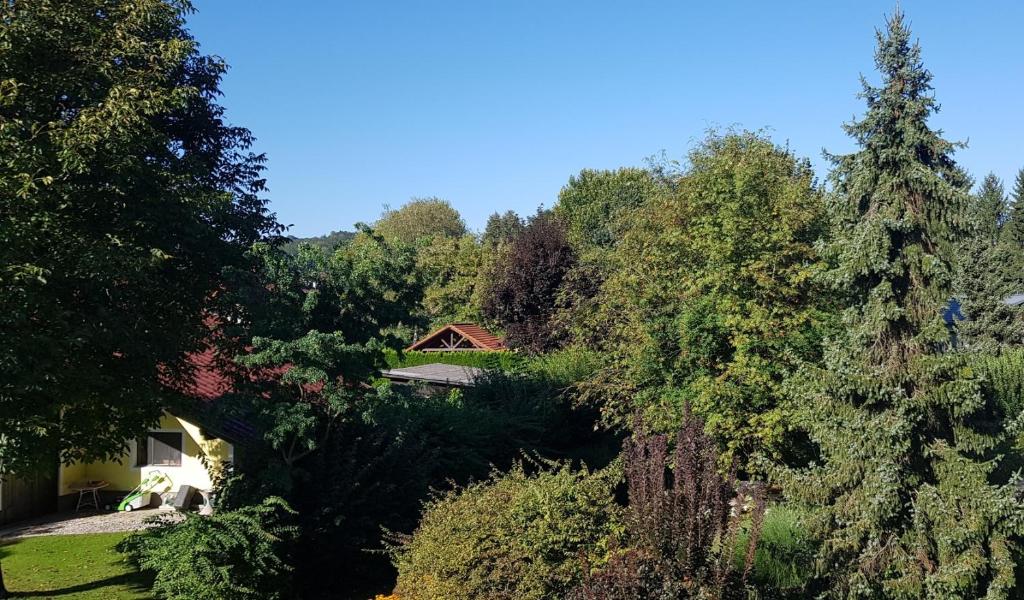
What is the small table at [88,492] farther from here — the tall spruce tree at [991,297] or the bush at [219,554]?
the tall spruce tree at [991,297]

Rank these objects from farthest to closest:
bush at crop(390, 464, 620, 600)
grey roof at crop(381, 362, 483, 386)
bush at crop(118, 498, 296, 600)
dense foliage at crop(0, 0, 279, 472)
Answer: grey roof at crop(381, 362, 483, 386)
bush at crop(118, 498, 296, 600)
dense foliage at crop(0, 0, 279, 472)
bush at crop(390, 464, 620, 600)

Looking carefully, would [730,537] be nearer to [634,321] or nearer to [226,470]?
[226,470]

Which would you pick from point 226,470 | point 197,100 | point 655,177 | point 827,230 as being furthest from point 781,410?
point 655,177

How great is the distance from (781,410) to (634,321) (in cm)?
413

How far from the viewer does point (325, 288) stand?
1196 cm

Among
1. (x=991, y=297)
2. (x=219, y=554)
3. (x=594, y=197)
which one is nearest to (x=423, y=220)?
(x=594, y=197)

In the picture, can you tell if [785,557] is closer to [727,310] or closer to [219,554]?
[727,310]

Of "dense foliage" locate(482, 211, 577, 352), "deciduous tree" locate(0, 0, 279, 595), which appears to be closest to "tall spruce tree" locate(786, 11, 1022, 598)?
"deciduous tree" locate(0, 0, 279, 595)

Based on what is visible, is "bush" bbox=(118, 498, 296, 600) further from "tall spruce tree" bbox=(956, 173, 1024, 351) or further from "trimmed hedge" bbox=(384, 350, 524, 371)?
"tall spruce tree" bbox=(956, 173, 1024, 351)

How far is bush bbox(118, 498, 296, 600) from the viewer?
1008 centimetres

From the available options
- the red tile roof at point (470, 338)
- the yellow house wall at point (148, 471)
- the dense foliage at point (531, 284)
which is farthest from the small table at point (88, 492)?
the red tile roof at point (470, 338)

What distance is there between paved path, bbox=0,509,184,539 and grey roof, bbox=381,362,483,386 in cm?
879

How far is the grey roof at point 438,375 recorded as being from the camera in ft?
80.2

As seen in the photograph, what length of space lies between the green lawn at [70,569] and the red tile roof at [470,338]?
2432 cm
